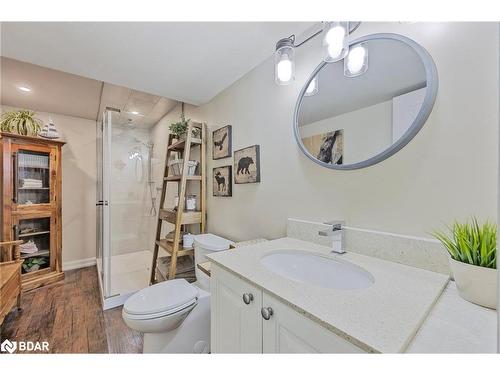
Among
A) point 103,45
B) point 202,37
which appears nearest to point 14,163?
→ point 103,45

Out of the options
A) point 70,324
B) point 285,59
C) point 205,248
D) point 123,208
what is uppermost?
point 285,59

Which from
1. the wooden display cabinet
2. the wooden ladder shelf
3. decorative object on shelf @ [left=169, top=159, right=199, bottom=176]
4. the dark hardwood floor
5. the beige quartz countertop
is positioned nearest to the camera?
the beige quartz countertop

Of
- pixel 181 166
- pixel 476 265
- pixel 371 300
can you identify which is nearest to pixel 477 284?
pixel 476 265

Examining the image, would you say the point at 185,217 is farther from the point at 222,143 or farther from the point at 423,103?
the point at 423,103

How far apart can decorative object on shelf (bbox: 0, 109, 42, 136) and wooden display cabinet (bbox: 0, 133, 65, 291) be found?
0.09 meters

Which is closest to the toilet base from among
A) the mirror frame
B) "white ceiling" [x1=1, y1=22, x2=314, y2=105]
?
the mirror frame

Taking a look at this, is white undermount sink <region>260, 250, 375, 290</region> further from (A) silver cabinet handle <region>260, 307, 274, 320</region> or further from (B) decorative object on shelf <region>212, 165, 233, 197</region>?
(B) decorative object on shelf <region>212, 165, 233, 197</region>

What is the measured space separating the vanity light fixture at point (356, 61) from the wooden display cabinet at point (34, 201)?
9.90 ft

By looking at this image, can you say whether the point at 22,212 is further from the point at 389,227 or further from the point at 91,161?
the point at 389,227

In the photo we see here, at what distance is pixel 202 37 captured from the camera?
125 centimetres

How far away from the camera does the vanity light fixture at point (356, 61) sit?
967mm

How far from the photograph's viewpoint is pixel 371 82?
950mm

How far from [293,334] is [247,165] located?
1.17 metres

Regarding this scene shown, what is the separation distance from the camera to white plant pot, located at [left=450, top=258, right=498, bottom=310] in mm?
565
